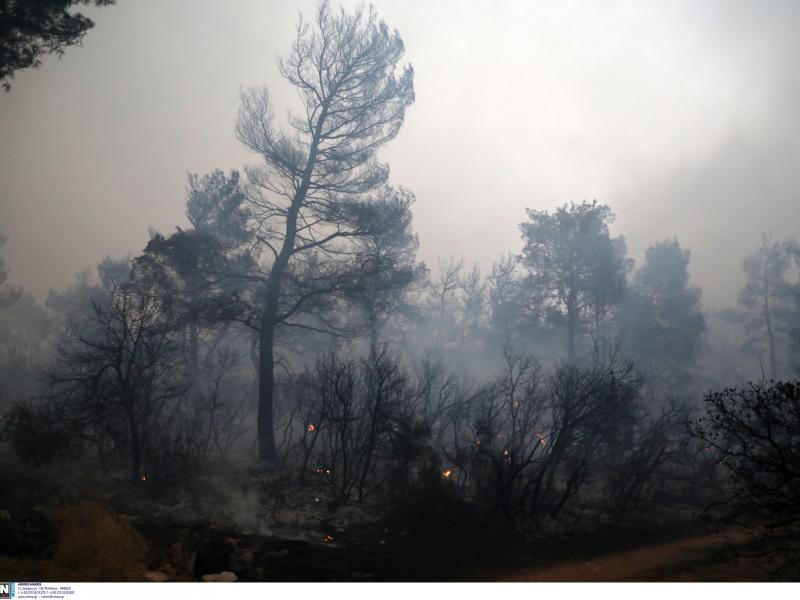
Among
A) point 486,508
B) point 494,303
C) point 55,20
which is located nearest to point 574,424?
point 486,508

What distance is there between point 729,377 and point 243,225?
28.8 metres

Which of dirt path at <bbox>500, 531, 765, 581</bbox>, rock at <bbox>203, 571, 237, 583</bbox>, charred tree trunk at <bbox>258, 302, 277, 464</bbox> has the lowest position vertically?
dirt path at <bbox>500, 531, 765, 581</bbox>

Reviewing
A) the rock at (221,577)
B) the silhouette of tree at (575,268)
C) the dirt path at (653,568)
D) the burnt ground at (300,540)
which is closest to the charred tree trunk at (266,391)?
the burnt ground at (300,540)

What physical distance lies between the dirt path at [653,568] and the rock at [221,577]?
4461mm

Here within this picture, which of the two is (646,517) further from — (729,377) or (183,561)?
(729,377)

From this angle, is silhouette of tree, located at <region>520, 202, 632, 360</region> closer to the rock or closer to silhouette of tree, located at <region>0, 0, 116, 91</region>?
the rock

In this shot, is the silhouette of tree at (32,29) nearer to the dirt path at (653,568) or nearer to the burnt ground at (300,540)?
the burnt ground at (300,540)

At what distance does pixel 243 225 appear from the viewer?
44.1ft

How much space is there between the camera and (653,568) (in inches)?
333

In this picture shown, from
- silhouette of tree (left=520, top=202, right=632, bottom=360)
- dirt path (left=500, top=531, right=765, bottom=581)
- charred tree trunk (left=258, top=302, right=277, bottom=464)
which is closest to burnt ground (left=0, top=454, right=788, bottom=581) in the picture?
dirt path (left=500, top=531, right=765, bottom=581)

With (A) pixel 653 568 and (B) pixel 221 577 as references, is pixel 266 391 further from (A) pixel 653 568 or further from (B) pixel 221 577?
(A) pixel 653 568

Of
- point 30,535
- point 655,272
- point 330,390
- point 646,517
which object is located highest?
point 655,272

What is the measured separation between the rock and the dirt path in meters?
4.46

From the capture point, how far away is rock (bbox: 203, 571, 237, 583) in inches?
291
